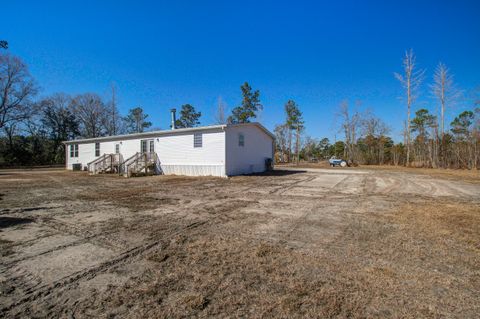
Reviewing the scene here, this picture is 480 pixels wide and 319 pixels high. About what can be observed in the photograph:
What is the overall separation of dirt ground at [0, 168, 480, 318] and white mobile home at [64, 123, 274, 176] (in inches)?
351

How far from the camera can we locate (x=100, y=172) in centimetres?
1769

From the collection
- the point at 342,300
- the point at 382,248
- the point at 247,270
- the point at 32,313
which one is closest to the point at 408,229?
the point at 382,248

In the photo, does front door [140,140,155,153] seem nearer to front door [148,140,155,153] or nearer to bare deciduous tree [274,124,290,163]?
front door [148,140,155,153]

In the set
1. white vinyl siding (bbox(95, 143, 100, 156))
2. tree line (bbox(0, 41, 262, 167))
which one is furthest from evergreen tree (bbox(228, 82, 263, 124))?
white vinyl siding (bbox(95, 143, 100, 156))

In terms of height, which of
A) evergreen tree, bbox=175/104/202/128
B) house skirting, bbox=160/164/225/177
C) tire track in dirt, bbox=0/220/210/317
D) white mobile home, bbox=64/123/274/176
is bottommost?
tire track in dirt, bbox=0/220/210/317

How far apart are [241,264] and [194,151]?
12655 millimetres

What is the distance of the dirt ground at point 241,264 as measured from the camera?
198 centimetres

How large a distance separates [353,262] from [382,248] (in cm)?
78

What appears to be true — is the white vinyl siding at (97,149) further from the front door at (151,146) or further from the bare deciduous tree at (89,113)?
the bare deciduous tree at (89,113)

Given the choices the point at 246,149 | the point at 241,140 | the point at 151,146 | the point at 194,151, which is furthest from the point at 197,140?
the point at 151,146

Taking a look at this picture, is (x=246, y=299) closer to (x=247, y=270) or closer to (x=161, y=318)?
(x=247, y=270)

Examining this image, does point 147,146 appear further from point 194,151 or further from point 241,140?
point 241,140

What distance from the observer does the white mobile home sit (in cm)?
1409

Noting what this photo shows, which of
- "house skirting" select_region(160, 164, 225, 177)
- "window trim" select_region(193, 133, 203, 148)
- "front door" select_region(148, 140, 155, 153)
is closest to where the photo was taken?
"house skirting" select_region(160, 164, 225, 177)
